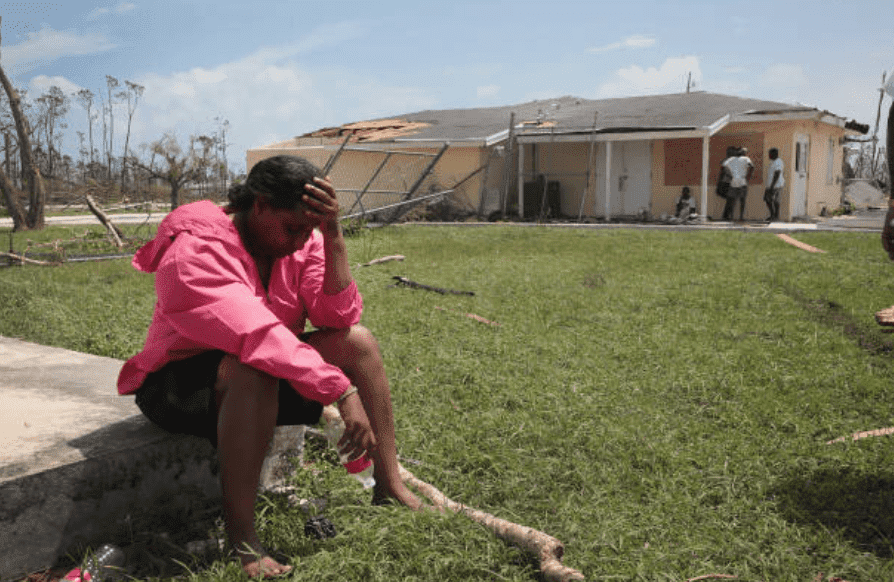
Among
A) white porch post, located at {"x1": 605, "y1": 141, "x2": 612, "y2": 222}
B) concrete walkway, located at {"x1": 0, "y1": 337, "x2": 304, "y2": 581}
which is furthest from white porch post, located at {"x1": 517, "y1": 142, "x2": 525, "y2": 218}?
Answer: concrete walkway, located at {"x1": 0, "y1": 337, "x2": 304, "y2": 581}

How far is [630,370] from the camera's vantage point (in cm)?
513

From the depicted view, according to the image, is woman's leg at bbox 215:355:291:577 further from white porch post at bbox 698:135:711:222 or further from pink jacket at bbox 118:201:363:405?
white porch post at bbox 698:135:711:222

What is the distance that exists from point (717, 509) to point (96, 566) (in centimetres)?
226

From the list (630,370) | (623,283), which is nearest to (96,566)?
(630,370)

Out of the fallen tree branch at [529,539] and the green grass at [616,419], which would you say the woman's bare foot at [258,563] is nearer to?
the green grass at [616,419]

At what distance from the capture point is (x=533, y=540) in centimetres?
254

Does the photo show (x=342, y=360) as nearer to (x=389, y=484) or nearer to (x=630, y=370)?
(x=389, y=484)

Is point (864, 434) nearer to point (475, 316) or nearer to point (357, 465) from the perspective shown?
point (357, 465)

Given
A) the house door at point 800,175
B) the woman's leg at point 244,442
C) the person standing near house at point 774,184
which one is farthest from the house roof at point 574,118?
the woman's leg at point 244,442

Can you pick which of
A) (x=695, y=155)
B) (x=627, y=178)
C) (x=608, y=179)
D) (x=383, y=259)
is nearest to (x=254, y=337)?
(x=383, y=259)

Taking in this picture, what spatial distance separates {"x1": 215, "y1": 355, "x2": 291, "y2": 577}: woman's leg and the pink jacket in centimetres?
8

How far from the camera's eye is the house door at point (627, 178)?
21203mm

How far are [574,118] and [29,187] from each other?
1516 centimetres

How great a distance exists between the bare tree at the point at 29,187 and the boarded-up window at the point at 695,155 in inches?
627
